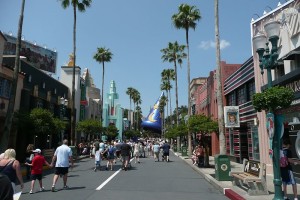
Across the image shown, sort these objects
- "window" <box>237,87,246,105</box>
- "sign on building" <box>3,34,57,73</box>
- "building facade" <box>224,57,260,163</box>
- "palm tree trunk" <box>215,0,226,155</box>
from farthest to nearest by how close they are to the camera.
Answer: "sign on building" <box>3,34,57,73</box> < "window" <box>237,87,246,105</box> < "building facade" <box>224,57,260,163</box> < "palm tree trunk" <box>215,0,226,155</box>

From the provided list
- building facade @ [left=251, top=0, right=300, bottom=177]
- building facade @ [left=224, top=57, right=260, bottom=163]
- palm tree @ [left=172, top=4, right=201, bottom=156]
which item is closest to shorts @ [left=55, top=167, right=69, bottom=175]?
building facade @ [left=251, top=0, right=300, bottom=177]

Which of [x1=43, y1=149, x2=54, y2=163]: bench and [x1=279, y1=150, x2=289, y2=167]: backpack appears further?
[x1=43, y1=149, x2=54, y2=163]: bench

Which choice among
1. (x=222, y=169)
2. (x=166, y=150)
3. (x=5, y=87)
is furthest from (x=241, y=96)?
(x=5, y=87)

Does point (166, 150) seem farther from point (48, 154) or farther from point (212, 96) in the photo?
point (212, 96)

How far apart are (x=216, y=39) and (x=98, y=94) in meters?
55.4

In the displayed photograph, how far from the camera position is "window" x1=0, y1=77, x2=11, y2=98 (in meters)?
21.8

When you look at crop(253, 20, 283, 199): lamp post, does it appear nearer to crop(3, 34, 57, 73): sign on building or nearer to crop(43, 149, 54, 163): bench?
crop(43, 149, 54, 163): bench

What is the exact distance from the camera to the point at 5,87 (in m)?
22.3

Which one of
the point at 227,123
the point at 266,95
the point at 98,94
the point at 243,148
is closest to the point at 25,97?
the point at 227,123

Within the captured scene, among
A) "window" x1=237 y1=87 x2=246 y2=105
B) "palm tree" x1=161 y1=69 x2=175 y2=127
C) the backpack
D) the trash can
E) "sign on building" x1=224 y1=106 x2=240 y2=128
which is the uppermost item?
"palm tree" x1=161 y1=69 x2=175 y2=127

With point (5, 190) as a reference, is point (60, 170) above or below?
below

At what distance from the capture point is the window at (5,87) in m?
21.8

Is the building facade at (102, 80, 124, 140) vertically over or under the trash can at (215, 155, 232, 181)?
over

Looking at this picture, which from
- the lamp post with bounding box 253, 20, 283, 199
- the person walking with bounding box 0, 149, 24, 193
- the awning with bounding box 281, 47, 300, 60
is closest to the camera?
the person walking with bounding box 0, 149, 24, 193
